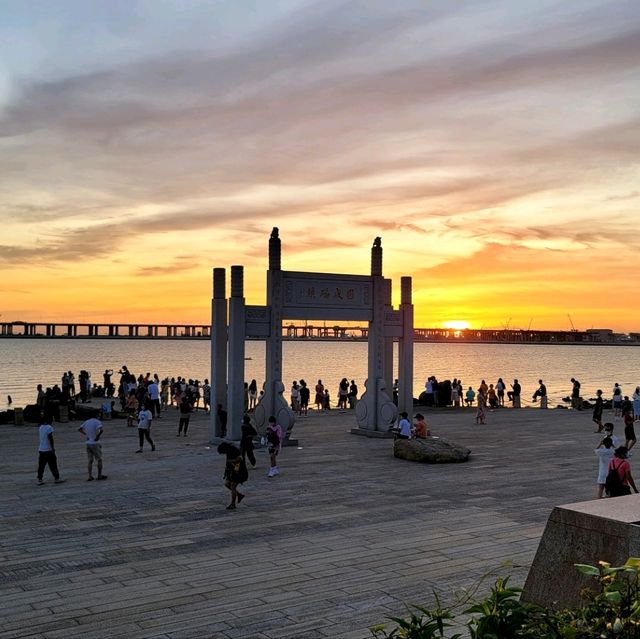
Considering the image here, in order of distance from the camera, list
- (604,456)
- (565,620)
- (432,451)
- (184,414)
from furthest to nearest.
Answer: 1. (184,414)
2. (432,451)
3. (604,456)
4. (565,620)

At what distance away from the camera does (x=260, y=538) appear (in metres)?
12.3

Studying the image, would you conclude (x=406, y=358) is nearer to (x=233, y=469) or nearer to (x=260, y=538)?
(x=233, y=469)

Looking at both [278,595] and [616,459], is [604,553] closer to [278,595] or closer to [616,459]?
[278,595]

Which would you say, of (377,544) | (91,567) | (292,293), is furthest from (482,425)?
(91,567)

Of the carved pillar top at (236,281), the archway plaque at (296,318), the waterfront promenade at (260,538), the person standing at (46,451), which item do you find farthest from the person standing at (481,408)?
the person standing at (46,451)

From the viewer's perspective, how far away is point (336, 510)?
47.1 feet

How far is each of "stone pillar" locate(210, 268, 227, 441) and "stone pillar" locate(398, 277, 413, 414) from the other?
641 centimetres

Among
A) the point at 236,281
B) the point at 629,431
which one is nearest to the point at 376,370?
the point at 236,281

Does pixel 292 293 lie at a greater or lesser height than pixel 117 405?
greater

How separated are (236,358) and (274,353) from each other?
4.72 ft

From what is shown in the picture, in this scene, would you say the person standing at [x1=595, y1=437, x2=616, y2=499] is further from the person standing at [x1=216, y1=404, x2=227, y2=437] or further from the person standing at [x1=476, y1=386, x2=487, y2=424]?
the person standing at [x1=476, y1=386, x2=487, y2=424]

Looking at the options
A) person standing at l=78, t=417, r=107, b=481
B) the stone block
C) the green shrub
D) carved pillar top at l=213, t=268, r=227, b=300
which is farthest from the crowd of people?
the green shrub

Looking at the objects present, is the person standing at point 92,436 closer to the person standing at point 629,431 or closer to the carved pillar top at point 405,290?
the carved pillar top at point 405,290

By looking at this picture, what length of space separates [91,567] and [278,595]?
3003 mm
